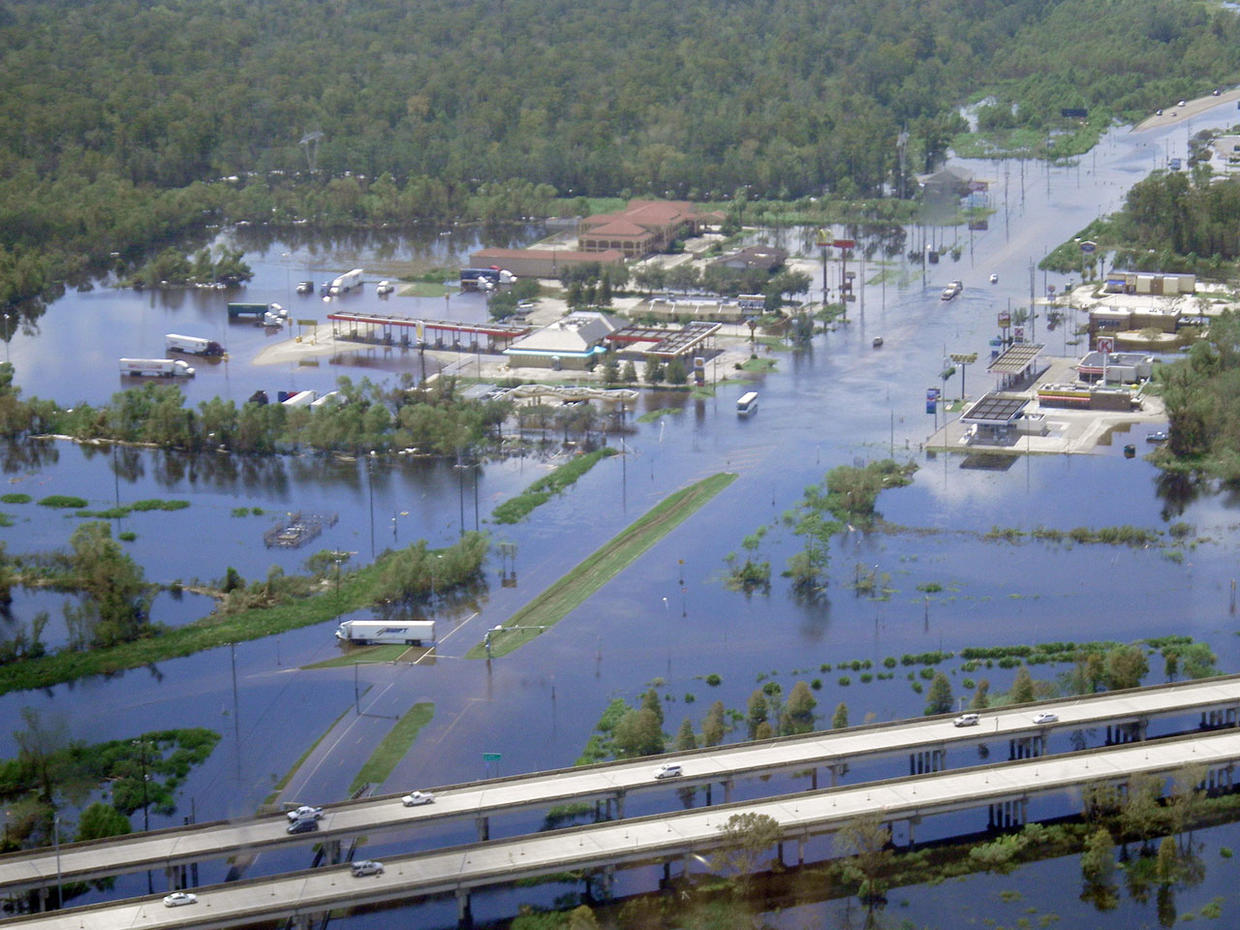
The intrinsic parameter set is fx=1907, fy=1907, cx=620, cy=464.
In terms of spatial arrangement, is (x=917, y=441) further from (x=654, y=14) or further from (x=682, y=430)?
(x=654, y=14)

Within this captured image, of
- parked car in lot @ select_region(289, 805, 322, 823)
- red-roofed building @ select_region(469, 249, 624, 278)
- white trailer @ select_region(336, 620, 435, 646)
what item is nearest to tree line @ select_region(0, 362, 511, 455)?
white trailer @ select_region(336, 620, 435, 646)

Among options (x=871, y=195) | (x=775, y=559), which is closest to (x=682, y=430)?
(x=775, y=559)

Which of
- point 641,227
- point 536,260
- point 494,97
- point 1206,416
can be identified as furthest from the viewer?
point 494,97

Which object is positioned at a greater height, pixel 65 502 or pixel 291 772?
pixel 65 502

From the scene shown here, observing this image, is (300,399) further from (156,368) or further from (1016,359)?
Answer: (1016,359)

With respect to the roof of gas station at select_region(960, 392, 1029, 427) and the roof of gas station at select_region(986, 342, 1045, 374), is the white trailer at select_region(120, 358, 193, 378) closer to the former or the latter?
the roof of gas station at select_region(960, 392, 1029, 427)

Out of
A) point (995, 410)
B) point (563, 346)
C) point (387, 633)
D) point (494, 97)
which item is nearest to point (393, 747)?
point (387, 633)
